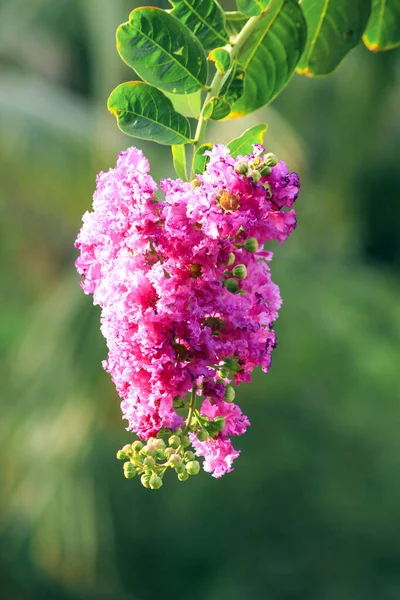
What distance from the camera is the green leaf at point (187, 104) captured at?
1065 mm

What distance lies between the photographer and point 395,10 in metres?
1.28

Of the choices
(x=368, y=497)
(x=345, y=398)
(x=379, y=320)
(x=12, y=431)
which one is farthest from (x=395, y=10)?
(x=368, y=497)

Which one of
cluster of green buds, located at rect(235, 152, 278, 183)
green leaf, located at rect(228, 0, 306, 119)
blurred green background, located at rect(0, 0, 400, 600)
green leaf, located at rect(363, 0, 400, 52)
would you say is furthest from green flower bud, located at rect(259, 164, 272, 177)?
blurred green background, located at rect(0, 0, 400, 600)

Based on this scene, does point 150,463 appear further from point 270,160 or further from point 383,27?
point 383,27

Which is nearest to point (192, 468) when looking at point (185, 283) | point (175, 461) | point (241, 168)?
point (175, 461)

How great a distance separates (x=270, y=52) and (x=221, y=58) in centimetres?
10

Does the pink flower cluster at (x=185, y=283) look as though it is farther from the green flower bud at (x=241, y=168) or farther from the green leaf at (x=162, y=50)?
the green leaf at (x=162, y=50)

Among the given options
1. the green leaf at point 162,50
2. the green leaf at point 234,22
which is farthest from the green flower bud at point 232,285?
the green leaf at point 234,22

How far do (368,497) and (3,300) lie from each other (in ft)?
12.4

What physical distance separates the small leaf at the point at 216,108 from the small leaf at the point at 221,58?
0.13 feet

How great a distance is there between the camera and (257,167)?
92 cm

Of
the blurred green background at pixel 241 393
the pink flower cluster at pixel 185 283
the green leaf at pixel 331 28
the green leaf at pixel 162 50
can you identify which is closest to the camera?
the pink flower cluster at pixel 185 283

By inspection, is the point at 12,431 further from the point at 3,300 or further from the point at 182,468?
the point at 182,468

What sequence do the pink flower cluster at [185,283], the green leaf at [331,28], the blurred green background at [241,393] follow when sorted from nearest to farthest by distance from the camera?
the pink flower cluster at [185,283] → the green leaf at [331,28] → the blurred green background at [241,393]
